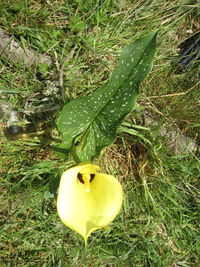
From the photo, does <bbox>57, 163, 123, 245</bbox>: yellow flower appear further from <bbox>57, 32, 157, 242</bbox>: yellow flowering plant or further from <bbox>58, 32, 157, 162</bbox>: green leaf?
<bbox>58, 32, 157, 162</bbox>: green leaf

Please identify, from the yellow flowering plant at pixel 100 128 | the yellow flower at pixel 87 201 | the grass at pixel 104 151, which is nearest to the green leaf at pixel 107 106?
the yellow flowering plant at pixel 100 128

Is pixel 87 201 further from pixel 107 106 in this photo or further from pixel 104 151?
pixel 104 151

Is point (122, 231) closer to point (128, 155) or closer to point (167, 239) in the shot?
point (167, 239)

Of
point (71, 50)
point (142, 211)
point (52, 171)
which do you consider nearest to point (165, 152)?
point (142, 211)

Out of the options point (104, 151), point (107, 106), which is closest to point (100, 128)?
point (107, 106)

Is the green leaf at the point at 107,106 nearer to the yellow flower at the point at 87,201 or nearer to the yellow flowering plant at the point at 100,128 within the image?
the yellow flowering plant at the point at 100,128

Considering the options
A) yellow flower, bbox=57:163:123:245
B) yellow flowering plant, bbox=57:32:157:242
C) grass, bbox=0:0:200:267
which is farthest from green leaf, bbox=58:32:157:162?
grass, bbox=0:0:200:267

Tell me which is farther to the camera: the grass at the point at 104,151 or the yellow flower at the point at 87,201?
the grass at the point at 104,151

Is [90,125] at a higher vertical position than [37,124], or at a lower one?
higher

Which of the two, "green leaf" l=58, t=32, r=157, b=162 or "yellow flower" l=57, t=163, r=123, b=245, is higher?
"green leaf" l=58, t=32, r=157, b=162
